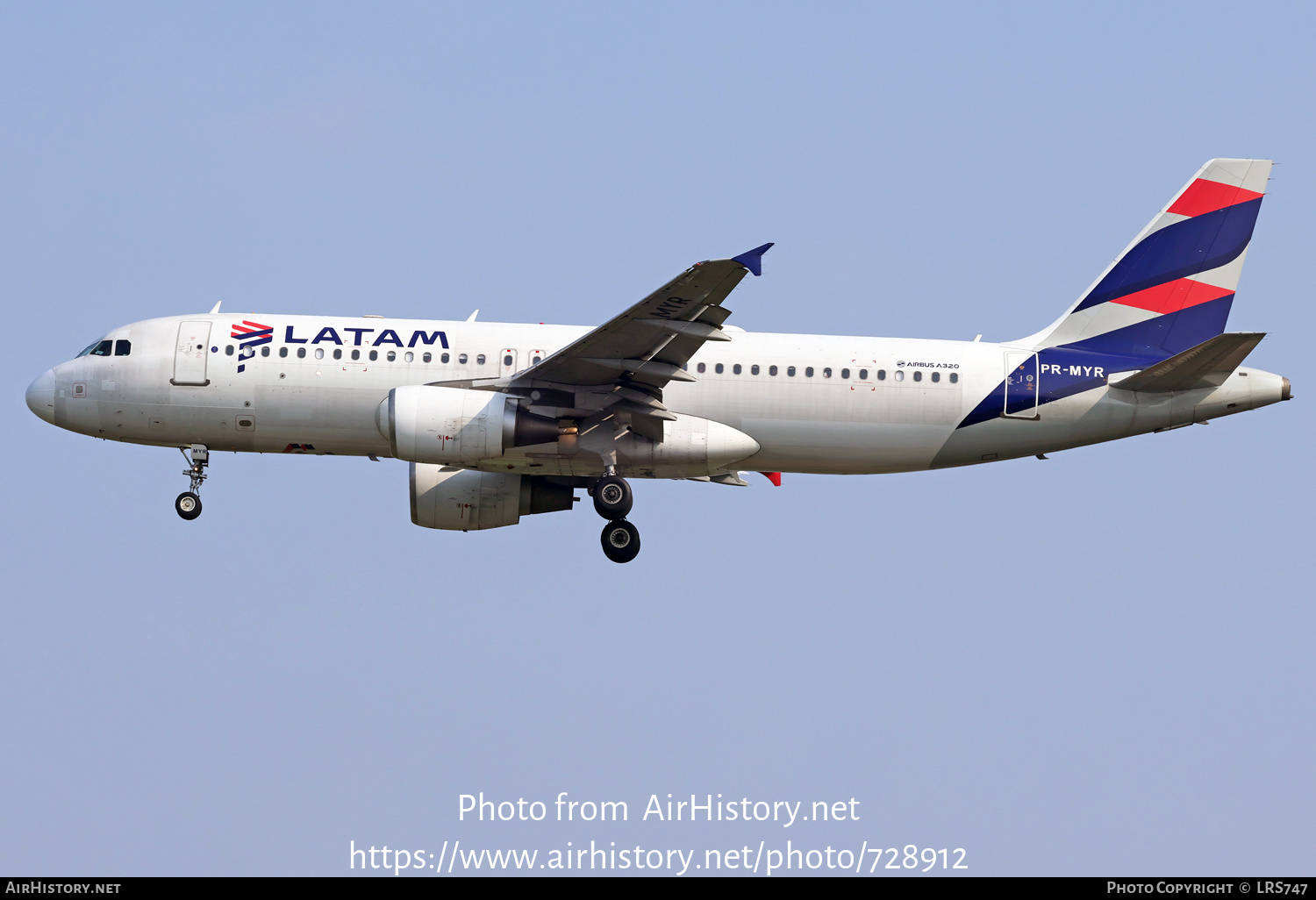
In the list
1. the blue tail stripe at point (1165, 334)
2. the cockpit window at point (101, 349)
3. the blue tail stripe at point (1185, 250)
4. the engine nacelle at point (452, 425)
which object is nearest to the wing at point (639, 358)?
the engine nacelle at point (452, 425)

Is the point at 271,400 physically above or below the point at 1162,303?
below

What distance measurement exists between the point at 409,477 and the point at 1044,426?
14.3 meters

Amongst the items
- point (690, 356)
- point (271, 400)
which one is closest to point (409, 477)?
point (271, 400)

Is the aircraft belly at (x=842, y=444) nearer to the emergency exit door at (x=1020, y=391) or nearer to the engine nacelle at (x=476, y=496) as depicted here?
the emergency exit door at (x=1020, y=391)

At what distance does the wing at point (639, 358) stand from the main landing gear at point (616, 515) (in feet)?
4.06

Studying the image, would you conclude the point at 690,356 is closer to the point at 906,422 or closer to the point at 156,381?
the point at 906,422

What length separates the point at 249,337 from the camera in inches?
1277

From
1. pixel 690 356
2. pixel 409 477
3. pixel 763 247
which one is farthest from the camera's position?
pixel 409 477

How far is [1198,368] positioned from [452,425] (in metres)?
15.4

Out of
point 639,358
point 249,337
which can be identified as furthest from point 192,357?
point 639,358

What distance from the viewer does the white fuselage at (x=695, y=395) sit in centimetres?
3212

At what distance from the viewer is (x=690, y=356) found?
99.8ft

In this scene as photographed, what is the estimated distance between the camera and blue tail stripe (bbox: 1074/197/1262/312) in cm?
3450

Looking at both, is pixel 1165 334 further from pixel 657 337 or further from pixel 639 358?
pixel 639 358
